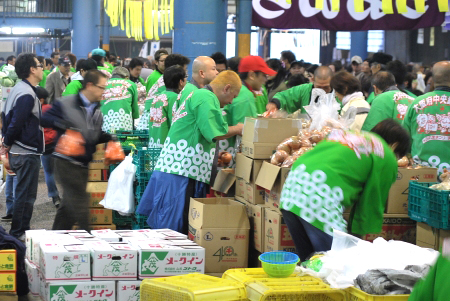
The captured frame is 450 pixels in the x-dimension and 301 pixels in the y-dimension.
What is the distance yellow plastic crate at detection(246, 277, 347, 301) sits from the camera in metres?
3.40

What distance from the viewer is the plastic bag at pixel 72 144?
5348mm

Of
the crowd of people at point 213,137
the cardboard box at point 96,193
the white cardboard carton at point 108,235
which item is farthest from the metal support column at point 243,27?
the white cardboard carton at point 108,235

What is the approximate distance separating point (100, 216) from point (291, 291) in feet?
15.1

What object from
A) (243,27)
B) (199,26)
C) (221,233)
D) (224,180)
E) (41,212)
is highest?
(243,27)

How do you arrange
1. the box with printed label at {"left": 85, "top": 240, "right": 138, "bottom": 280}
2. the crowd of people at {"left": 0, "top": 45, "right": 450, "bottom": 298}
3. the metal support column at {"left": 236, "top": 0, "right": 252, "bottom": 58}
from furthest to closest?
1. the metal support column at {"left": 236, "top": 0, "right": 252, "bottom": 58}
2. the box with printed label at {"left": 85, "top": 240, "right": 138, "bottom": 280}
3. the crowd of people at {"left": 0, "top": 45, "right": 450, "bottom": 298}

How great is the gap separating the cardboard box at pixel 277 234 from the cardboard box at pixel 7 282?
2019 mm

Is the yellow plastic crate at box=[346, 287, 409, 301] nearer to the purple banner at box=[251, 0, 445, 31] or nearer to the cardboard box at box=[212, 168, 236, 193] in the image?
the cardboard box at box=[212, 168, 236, 193]

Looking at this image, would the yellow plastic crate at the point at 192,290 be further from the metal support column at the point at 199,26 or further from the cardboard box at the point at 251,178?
the metal support column at the point at 199,26

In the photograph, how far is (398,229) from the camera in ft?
17.8

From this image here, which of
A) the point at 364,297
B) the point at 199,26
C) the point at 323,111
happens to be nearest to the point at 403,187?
the point at 323,111

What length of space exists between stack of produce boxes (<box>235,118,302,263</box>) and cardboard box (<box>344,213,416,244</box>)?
0.78m

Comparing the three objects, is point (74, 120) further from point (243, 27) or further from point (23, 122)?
point (243, 27)

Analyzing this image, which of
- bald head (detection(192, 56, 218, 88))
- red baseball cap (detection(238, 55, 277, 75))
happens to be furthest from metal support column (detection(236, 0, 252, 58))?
bald head (detection(192, 56, 218, 88))

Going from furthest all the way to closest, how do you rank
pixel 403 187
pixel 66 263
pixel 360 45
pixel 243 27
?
1. pixel 360 45
2. pixel 243 27
3. pixel 403 187
4. pixel 66 263
